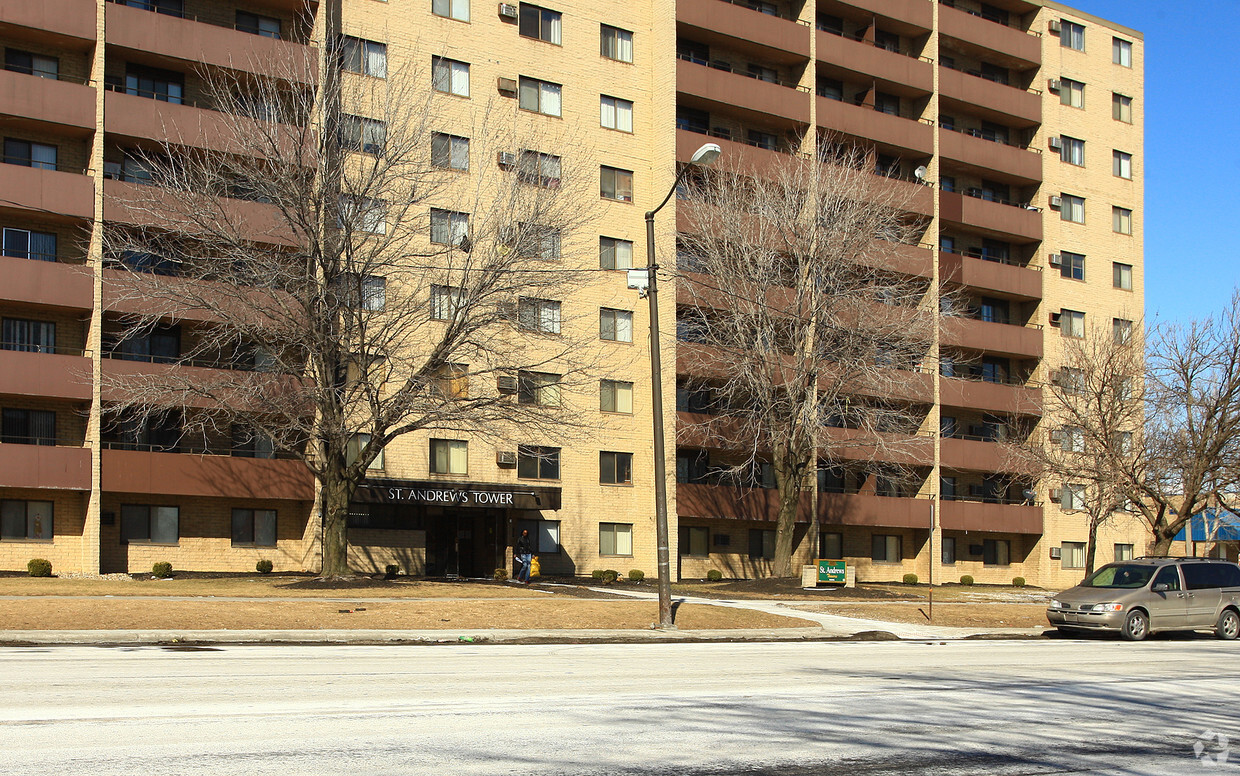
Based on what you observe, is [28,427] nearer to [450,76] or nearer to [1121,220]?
[450,76]

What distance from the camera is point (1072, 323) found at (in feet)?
199

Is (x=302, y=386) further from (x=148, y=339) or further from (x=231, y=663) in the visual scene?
(x=231, y=663)

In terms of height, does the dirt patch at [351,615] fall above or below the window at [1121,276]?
below

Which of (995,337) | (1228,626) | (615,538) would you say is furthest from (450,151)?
(995,337)

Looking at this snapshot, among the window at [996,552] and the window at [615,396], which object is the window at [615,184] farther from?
the window at [996,552]

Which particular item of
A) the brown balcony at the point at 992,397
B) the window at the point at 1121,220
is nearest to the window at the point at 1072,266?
the window at the point at 1121,220

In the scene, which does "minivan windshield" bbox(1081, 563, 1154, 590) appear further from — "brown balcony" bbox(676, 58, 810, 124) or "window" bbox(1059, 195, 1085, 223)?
"window" bbox(1059, 195, 1085, 223)

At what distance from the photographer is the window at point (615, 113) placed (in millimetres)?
47938

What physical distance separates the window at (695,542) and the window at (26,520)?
24049 mm

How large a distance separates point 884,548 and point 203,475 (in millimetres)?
31679

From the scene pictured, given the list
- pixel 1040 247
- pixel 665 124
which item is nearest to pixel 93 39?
pixel 665 124

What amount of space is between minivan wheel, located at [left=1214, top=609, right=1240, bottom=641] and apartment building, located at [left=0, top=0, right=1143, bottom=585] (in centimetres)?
1292

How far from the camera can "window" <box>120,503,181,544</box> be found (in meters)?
38.2

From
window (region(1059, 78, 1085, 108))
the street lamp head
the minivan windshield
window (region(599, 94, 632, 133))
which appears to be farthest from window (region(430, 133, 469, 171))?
window (region(1059, 78, 1085, 108))
